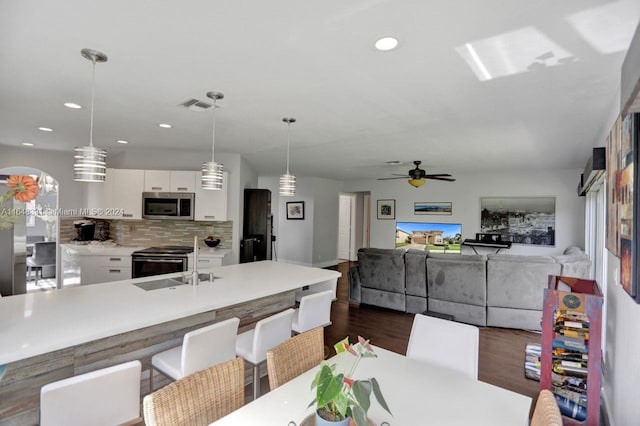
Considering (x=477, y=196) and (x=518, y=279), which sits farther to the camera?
(x=477, y=196)

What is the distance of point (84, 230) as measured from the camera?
5.45 m

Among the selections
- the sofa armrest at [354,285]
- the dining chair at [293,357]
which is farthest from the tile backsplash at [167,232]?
the dining chair at [293,357]

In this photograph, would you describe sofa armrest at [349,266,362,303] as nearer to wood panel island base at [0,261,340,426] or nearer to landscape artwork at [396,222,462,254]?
wood panel island base at [0,261,340,426]

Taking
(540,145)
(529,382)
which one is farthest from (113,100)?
(540,145)

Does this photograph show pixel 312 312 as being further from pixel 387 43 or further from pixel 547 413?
pixel 387 43

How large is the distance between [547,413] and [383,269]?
381 centimetres

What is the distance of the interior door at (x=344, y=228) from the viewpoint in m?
10.1

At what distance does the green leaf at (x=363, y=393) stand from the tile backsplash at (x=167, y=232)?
4.69 m

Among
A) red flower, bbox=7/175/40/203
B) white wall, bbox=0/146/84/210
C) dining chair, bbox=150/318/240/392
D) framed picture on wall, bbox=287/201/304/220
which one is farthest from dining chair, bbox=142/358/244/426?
framed picture on wall, bbox=287/201/304/220

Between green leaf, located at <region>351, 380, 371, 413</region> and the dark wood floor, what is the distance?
257cm

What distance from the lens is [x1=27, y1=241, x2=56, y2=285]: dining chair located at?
581 centimetres

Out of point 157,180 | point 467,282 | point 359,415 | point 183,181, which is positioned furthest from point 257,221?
point 359,415

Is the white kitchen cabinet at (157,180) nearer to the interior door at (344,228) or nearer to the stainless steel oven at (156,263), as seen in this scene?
the stainless steel oven at (156,263)

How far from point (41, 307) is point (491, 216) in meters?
7.68
